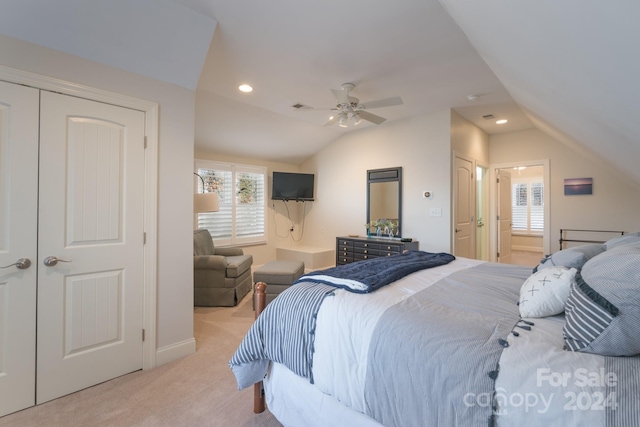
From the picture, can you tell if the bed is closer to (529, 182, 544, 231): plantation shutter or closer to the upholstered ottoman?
the upholstered ottoman

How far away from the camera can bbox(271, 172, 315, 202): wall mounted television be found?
606 centimetres

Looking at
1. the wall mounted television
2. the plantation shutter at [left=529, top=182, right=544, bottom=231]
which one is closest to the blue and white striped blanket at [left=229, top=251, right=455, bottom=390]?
the wall mounted television

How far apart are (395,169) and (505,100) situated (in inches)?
72.1

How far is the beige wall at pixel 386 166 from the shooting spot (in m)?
4.47

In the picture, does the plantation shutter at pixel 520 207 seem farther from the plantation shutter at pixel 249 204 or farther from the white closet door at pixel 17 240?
the white closet door at pixel 17 240

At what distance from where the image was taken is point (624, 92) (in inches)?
50.0

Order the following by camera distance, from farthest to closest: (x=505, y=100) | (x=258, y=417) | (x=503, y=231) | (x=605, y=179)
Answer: (x=503, y=231), (x=605, y=179), (x=505, y=100), (x=258, y=417)

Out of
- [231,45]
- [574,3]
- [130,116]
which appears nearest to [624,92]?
[574,3]

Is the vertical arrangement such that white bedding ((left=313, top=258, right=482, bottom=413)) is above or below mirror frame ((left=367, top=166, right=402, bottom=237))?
below

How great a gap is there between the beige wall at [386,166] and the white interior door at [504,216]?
2.10 m

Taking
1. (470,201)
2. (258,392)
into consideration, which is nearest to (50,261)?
(258,392)

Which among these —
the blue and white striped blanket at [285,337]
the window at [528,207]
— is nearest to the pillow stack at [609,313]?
the blue and white striped blanket at [285,337]

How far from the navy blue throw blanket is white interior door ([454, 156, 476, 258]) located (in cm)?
225

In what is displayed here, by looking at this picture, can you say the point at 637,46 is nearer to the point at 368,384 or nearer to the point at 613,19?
the point at 613,19
